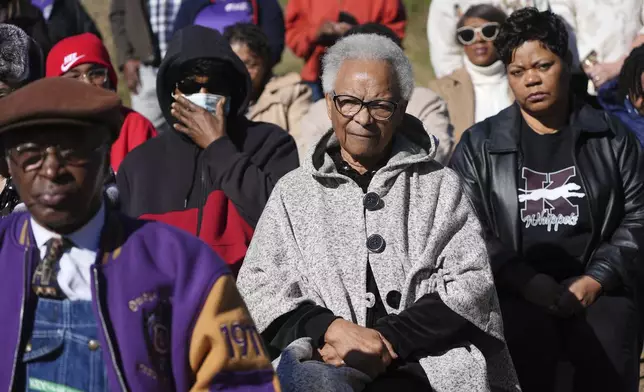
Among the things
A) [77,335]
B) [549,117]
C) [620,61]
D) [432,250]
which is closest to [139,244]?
[77,335]

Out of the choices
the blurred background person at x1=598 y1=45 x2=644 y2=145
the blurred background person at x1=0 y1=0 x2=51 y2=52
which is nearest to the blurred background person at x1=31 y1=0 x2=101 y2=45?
the blurred background person at x1=0 y1=0 x2=51 y2=52

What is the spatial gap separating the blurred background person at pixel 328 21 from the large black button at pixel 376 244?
401 centimetres

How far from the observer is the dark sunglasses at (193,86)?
242 inches

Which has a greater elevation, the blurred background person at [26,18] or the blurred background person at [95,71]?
the blurred background person at [26,18]

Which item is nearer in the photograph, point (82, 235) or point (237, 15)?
point (82, 235)

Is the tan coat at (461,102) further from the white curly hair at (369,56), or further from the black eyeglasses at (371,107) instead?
the black eyeglasses at (371,107)

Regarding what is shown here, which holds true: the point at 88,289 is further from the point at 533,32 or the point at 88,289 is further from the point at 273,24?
the point at 273,24

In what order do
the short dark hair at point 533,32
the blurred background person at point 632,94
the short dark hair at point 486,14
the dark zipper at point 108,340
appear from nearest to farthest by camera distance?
the dark zipper at point 108,340 → the short dark hair at point 533,32 → the blurred background person at point 632,94 → the short dark hair at point 486,14

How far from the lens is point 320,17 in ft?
29.9

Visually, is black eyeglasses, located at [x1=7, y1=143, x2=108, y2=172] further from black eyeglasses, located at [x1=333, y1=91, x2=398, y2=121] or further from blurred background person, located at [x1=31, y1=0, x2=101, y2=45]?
blurred background person, located at [x1=31, y1=0, x2=101, y2=45]

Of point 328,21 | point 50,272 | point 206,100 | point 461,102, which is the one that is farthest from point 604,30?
point 50,272

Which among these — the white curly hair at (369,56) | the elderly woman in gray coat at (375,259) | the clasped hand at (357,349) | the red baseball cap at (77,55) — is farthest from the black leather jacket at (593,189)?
the red baseball cap at (77,55)

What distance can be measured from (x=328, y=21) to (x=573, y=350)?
383 centimetres

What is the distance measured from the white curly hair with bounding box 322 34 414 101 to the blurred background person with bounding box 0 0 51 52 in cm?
352
